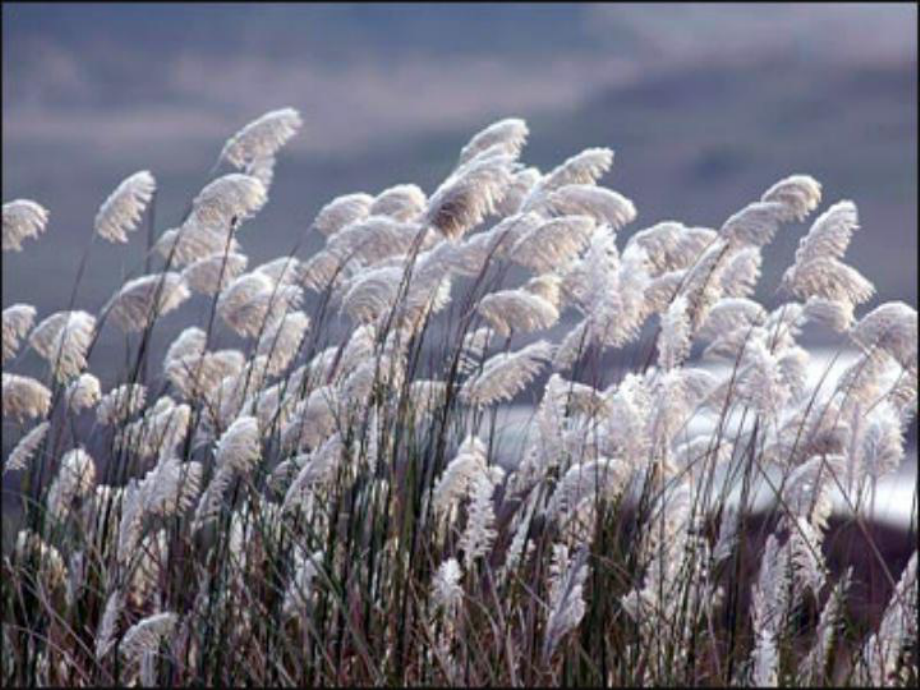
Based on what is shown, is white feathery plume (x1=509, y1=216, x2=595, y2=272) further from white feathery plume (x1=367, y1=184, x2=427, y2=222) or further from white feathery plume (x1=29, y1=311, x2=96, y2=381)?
white feathery plume (x1=29, y1=311, x2=96, y2=381)

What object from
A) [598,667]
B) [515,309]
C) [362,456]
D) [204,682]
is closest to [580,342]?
[515,309]

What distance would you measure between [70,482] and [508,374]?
5.18ft

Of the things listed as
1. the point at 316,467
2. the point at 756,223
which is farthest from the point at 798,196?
the point at 316,467

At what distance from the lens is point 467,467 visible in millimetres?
3834

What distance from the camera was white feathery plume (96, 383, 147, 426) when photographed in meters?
5.13

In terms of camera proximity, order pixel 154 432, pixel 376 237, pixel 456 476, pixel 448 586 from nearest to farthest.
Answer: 1. pixel 448 586
2. pixel 456 476
3. pixel 376 237
4. pixel 154 432

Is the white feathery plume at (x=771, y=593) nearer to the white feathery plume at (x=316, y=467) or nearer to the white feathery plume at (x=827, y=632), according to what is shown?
the white feathery plume at (x=827, y=632)

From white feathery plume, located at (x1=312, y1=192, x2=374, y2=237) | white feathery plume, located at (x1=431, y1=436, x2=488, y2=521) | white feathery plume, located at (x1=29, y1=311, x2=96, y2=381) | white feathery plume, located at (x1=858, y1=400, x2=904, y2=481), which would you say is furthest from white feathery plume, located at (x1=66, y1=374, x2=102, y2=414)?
white feathery plume, located at (x1=858, y1=400, x2=904, y2=481)

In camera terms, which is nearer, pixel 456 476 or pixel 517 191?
pixel 456 476

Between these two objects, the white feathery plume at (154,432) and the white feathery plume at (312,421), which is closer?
the white feathery plume at (312,421)

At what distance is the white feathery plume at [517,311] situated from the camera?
4266mm

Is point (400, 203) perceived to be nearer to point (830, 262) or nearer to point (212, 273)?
point (212, 273)

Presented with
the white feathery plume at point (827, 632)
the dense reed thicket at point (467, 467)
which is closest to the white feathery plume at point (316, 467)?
the dense reed thicket at point (467, 467)

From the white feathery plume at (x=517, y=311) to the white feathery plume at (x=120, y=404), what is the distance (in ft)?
4.26
